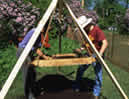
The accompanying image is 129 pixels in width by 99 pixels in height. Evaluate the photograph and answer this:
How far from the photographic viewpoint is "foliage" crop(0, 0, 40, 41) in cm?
482

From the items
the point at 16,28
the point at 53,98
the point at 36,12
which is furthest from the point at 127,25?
the point at 53,98

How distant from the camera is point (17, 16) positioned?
504 centimetres

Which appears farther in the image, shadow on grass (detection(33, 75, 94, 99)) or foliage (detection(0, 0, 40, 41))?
foliage (detection(0, 0, 40, 41))

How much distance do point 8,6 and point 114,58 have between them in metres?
4.35

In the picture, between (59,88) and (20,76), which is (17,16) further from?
(59,88)

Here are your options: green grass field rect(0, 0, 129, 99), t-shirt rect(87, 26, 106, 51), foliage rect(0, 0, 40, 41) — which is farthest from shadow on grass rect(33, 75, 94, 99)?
foliage rect(0, 0, 40, 41)

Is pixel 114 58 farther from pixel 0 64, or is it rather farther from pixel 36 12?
pixel 0 64

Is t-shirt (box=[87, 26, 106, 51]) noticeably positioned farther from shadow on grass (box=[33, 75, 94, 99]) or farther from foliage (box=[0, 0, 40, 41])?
foliage (box=[0, 0, 40, 41])

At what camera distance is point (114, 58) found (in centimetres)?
614

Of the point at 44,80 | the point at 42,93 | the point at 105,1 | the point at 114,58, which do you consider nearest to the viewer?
the point at 42,93

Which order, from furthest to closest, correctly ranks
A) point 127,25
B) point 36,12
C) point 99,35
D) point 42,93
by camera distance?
point 127,25, point 36,12, point 42,93, point 99,35

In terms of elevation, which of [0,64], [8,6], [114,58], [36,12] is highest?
[8,6]

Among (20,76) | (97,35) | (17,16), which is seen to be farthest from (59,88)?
(17,16)

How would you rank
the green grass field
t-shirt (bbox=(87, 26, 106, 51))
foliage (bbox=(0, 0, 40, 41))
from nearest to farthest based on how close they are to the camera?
t-shirt (bbox=(87, 26, 106, 51))
the green grass field
foliage (bbox=(0, 0, 40, 41))
